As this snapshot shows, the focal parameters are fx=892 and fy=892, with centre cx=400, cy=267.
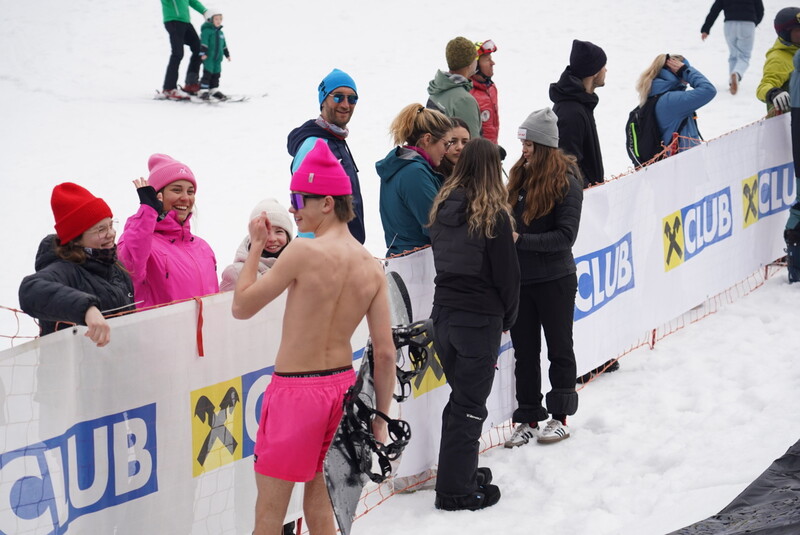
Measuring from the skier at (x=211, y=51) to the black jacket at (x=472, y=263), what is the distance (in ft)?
34.4

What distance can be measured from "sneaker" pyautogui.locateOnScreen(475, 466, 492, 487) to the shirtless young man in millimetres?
1401

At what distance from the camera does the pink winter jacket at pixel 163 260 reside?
4.26m

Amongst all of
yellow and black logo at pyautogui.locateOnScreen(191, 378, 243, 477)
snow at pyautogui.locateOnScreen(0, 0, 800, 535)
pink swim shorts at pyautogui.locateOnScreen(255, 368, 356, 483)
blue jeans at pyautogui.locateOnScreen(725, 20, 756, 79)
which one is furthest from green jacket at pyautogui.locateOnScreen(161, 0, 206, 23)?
pink swim shorts at pyautogui.locateOnScreen(255, 368, 356, 483)

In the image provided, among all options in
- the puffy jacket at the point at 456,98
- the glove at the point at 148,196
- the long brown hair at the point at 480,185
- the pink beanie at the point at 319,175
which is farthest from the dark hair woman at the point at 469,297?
the puffy jacket at the point at 456,98

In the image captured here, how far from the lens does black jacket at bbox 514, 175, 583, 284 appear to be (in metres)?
5.20

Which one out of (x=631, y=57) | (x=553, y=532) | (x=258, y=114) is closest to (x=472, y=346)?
(x=553, y=532)

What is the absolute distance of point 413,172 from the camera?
5012 millimetres

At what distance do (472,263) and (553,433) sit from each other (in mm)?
1574

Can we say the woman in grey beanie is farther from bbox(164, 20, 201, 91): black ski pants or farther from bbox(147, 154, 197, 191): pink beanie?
bbox(164, 20, 201, 91): black ski pants

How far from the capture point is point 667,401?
19.7ft

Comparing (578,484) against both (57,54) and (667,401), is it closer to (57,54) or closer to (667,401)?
(667,401)

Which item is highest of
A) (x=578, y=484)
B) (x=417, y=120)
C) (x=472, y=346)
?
(x=417, y=120)

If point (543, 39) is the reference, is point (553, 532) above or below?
below

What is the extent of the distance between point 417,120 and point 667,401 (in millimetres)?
2598
